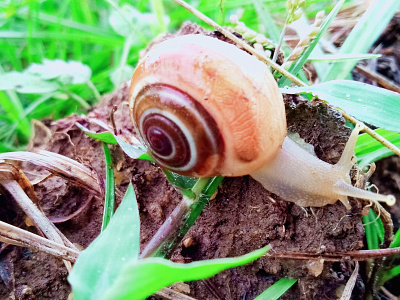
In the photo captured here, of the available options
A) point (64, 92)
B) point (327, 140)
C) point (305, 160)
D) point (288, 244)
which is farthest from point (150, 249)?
point (64, 92)

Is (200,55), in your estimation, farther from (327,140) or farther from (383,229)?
(383,229)

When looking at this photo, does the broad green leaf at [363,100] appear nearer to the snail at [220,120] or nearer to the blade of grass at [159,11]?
the snail at [220,120]

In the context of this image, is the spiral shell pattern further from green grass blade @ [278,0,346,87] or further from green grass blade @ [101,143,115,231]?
green grass blade @ [278,0,346,87]

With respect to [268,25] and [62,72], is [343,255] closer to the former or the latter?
[268,25]

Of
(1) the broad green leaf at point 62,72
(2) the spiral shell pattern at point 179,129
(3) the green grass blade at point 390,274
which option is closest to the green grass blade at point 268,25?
(2) the spiral shell pattern at point 179,129

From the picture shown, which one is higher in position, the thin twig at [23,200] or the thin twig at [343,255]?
the thin twig at [343,255]

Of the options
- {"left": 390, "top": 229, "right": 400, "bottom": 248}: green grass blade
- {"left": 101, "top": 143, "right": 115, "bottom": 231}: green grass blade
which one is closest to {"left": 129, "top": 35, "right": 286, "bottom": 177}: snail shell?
{"left": 101, "top": 143, "right": 115, "bottom": 231}: green grass blade
